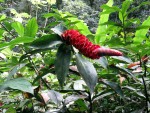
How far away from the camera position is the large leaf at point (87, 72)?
1.76 feet

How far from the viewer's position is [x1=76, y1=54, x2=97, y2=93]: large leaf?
1.76 feet

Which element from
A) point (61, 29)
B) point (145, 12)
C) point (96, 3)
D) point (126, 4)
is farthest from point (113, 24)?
point (96, 3)

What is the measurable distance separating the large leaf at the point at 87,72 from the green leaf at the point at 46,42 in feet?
0.19

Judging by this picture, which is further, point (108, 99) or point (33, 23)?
point (108, 99)

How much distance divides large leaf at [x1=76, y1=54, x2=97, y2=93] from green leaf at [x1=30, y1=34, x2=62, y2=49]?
57 mm

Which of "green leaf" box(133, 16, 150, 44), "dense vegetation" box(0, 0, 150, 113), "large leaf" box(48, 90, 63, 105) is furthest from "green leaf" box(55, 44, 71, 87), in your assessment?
"green leaf" box(133, 16, 150, 44)

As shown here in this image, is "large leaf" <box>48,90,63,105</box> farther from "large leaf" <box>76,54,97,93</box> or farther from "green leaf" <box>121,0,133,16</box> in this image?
"green leaf" <box>121,0,133,16</box>

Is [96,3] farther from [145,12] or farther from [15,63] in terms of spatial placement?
[15,63]

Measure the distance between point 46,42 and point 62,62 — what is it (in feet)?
0.19

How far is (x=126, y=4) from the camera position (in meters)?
0.86

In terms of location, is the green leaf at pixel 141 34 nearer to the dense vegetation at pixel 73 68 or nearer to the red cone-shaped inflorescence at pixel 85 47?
the dense vegetation at pixel 73 68

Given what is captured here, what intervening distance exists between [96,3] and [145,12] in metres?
2.60

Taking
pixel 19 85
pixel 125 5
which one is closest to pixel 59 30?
pixel 19 85

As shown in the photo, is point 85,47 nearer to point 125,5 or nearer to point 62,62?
point 62,62
